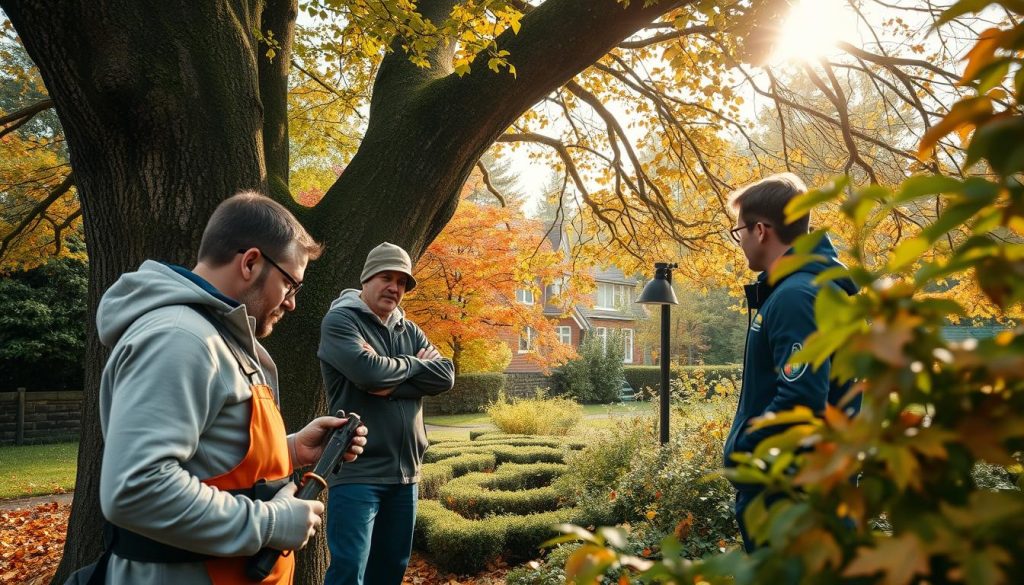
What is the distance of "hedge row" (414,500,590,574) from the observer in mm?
5957

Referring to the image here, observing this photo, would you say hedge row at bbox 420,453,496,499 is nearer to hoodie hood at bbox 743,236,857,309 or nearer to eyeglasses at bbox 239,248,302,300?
hoodie hood at bbox 743,236,857,309

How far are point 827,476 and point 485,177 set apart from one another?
8.69 metres

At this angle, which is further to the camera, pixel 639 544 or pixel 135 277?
pixel 639 544

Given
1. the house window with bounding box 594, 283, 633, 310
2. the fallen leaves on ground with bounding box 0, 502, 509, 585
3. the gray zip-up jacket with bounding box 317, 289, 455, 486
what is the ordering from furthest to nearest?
the house window with bounding box 594, 283, 633, 310 → the fallen leaves on ground with bounding box 0, 502, 509, 585 → the gray zip-up jacket with bounding box 317, 289, 455, 486

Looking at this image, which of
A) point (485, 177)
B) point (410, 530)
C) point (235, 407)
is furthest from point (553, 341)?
point (235, 407)

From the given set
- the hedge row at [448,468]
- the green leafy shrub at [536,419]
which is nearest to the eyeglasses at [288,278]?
the hedge row at [448,468]

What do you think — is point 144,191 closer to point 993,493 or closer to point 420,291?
point 993,493

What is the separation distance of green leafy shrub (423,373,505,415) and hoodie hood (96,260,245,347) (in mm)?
20382

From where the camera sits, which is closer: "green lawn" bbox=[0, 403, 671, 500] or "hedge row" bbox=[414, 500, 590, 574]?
"hedge row" bbox=[414, 500, 590, 574]

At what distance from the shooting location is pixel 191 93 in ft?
11.6

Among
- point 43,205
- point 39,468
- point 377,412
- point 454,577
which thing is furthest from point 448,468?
point 39,468

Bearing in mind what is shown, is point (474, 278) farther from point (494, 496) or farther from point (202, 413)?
point (202, 413)

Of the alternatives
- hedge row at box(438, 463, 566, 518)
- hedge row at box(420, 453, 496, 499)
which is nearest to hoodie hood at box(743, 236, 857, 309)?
hedge row at box(438, 463, 566, 518)

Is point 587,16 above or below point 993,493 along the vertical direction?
above
